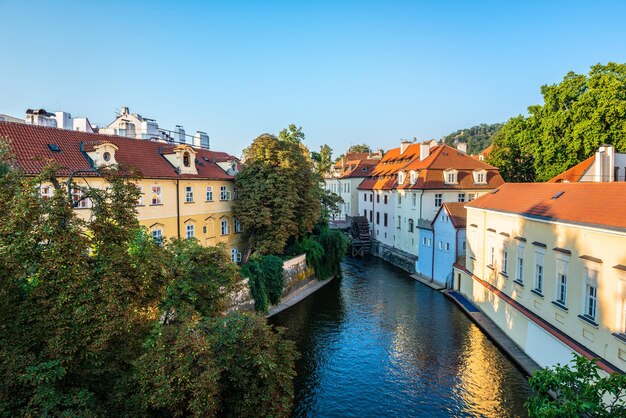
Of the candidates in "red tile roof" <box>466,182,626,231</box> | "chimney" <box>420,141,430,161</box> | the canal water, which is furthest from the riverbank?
"chimney" <box>420,141,430,161</box>

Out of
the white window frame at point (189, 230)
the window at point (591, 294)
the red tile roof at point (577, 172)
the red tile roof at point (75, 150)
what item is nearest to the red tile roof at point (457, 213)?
the red tile roof at point (577, 172)

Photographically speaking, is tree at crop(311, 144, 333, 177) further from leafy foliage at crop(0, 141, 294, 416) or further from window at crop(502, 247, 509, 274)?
leafy foliage at crop(0, 141, 294, 416)

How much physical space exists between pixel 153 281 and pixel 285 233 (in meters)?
17.5

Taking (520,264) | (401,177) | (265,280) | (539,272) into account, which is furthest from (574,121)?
(265,280)

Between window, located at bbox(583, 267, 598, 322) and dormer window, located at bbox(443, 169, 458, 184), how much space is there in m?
21.6

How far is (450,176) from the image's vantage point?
3356cm

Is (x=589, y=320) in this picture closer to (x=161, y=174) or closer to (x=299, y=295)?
(x=299, y=295)

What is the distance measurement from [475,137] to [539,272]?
141240mm

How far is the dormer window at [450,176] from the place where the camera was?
33438 mm

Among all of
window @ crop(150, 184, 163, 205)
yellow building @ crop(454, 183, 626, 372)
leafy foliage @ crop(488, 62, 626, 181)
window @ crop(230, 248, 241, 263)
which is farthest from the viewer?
window @ crop(230, 248, 241, 263)

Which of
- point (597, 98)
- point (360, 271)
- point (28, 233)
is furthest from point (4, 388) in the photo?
point (597, 98)

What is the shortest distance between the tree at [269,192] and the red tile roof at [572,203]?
1191 cm

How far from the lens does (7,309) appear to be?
7.32 meters

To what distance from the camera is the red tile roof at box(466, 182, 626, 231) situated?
1231cm
